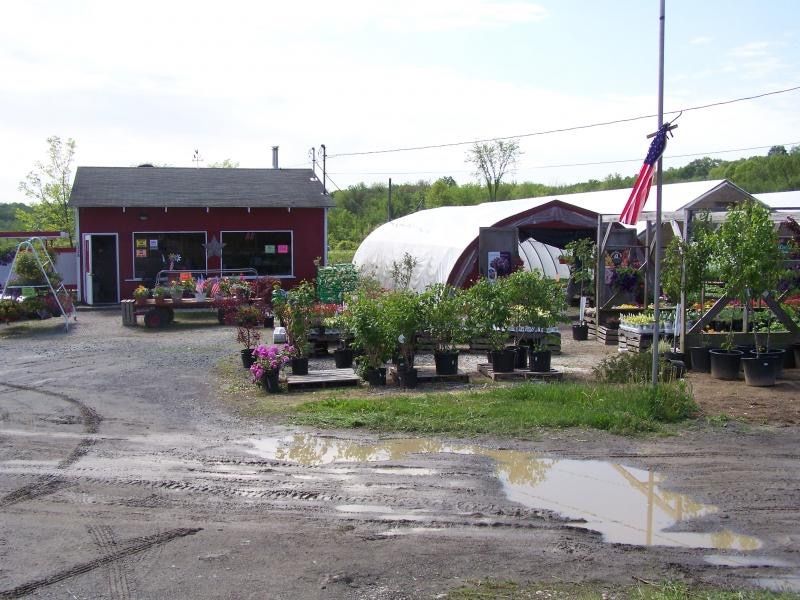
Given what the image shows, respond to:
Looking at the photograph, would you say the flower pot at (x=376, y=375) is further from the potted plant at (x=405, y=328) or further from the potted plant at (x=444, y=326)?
the potted plant at (x=444, y=326)

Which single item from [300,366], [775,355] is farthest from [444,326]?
[775,355]

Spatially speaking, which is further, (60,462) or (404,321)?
(404,321)

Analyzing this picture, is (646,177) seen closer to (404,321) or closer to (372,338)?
(404,321)

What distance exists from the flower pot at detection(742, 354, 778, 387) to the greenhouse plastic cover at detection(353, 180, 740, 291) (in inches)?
278

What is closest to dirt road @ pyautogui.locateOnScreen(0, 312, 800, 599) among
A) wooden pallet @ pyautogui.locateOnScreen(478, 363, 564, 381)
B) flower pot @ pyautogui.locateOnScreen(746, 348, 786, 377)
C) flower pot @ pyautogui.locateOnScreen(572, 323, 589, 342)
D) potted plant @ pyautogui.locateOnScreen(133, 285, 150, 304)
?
flower pot @ pyautogui.locateOnScreen(746, 348, 786, 377)

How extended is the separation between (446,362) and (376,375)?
3.58ft

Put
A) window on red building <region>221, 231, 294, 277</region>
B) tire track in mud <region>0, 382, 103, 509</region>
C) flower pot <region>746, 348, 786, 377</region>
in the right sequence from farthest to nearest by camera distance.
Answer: window on red building <region>221, 231, 294, 277</region>, flower pot <region>746, 348, 786, 377</region>, tire track in mud <region>0, 382, 103, 509</region>

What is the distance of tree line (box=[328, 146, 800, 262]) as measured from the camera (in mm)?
47969

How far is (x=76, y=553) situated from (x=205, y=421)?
434 cm

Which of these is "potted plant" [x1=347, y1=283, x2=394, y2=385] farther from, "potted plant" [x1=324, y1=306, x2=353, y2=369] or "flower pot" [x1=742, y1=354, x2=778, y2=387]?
"flower pot" [x1=742, y1=354, x2=778, y2=387]

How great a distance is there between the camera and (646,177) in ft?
35.6

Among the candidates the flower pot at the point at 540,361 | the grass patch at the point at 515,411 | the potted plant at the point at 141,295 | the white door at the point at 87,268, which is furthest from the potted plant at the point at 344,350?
the white door at the point at 87,268

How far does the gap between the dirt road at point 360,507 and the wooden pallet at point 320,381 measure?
5.39ft

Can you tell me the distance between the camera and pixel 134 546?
6215mm
